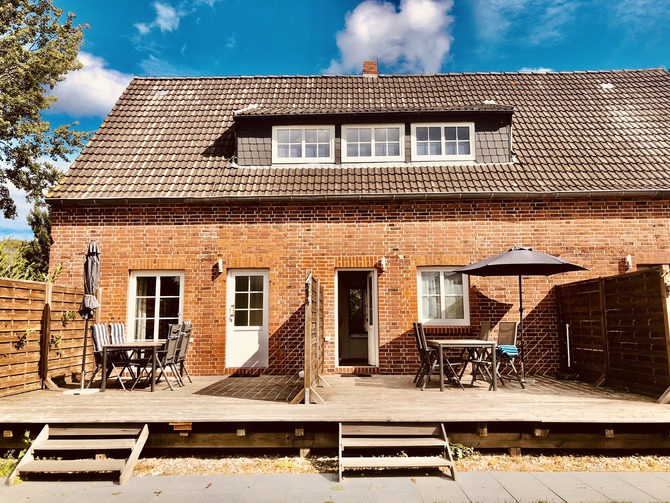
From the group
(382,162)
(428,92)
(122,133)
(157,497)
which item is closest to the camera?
(157,497)

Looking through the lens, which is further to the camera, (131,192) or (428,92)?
(428,92)

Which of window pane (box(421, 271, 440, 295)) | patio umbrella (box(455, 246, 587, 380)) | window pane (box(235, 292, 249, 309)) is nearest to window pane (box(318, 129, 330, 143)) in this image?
window pane (box(421, 271, 440, 295))

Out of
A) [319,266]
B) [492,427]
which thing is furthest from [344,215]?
[492,427]

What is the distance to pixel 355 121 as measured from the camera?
1052cm

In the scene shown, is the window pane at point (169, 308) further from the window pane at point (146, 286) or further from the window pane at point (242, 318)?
the window pane at point (242, 318)

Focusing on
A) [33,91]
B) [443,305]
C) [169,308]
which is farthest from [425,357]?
[33,91]

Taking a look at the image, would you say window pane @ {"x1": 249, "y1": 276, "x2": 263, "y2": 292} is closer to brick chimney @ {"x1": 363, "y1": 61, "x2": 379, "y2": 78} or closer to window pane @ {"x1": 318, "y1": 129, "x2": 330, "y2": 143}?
window pane @ {"x1": 318, "y1": 129, "x2": 330, "y2": 143}

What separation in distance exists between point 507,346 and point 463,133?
4.95m

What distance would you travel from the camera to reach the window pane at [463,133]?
34.7 feet

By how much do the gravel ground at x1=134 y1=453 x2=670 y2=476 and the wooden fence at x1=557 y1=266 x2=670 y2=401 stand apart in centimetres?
143

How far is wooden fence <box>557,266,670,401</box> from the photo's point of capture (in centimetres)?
638

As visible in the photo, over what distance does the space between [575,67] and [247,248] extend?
34.8 feet

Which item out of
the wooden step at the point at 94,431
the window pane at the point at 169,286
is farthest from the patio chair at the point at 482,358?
the window pane at the point at 169,286

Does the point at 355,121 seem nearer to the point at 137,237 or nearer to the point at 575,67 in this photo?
the point at 137,237
